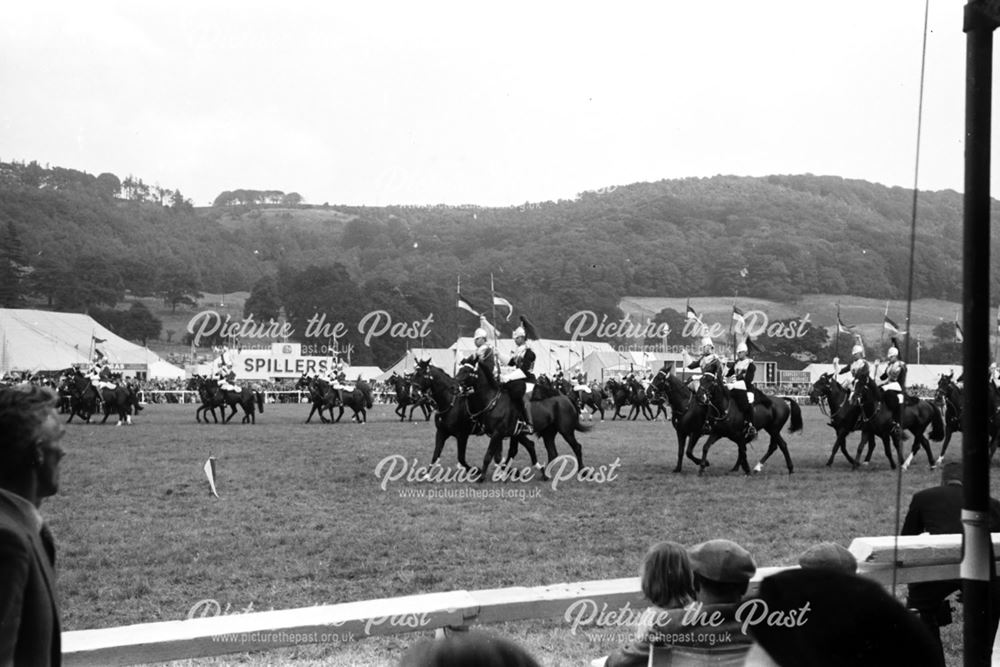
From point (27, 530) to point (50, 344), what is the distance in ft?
167

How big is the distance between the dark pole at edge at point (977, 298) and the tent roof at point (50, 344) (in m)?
42.5

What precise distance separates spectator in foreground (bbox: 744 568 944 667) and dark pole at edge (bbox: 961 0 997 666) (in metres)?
1.15

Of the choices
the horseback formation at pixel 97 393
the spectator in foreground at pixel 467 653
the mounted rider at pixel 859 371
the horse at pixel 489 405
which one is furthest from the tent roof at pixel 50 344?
the spectator in foreground at pixel 467 653

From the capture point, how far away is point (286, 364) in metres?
55.6

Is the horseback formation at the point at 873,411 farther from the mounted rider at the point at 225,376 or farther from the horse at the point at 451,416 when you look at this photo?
the mounted rider at the point at 225,376

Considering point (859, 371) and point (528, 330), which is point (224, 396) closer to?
point (528, 330)

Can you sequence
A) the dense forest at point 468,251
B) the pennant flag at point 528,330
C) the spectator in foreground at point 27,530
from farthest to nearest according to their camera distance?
the dense forest at point 468,251 < the pennant flag at point 528,330 < the spectator in foreground at point 27,530

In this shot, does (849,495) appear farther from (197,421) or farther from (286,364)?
(286,364)

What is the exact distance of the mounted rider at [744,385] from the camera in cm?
1594

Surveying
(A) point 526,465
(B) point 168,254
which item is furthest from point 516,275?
(A) point 526,465

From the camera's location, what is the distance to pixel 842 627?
1163 millimetres

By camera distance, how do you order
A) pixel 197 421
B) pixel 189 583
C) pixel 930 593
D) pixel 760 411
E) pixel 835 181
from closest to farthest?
pixel 930 593 < pixel 189 583 < pixel 760 411 < pixel 197 421 < pixel 835 181

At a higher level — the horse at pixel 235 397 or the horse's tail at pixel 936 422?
the horse's tail at pixel 936 422

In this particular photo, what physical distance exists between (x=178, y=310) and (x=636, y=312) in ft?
150
